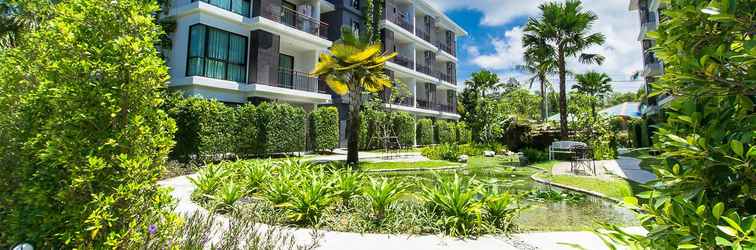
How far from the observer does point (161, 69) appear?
2805 millimetres

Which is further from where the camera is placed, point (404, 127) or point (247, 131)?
point (404, 127)

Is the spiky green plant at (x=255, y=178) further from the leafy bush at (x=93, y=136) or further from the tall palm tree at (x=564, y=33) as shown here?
the tall palm tree at (x=564, y=33)

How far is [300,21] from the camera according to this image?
21.2 meters

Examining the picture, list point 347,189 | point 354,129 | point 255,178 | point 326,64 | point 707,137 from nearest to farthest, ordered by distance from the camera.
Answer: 1. point 707,137
2. point 347,189
3. point 255,178
4. point 326,64
5. point 354,129

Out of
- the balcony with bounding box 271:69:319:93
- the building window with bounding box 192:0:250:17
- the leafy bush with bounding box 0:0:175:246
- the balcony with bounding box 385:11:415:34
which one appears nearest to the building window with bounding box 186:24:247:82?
the building window with bounding box 192:0:250:17

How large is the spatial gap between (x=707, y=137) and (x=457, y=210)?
341 centimetres

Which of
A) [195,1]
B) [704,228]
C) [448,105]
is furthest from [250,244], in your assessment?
[448,105]

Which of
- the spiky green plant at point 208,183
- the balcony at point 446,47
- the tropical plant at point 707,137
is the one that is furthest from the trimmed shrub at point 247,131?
the balcony at point 446,47

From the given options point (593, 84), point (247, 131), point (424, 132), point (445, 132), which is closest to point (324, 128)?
point (247, 131)

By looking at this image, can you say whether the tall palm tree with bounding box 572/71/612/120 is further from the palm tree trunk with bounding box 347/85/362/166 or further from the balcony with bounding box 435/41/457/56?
the palm tree trunk with bounding box 347/85/362/166

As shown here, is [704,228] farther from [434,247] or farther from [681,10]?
[434,247]

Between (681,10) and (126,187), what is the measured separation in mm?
3605

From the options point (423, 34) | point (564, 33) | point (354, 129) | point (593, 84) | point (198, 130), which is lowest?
point (198, 130)

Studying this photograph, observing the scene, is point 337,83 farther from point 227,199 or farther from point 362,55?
point 227,199
